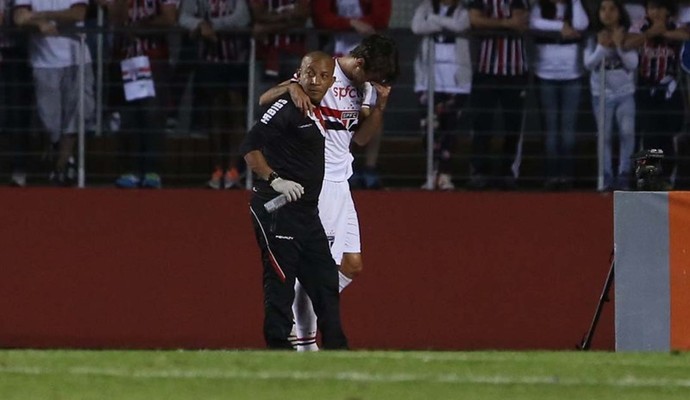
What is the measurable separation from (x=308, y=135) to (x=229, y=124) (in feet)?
13.0

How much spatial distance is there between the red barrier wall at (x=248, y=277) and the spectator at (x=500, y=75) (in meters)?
0.86

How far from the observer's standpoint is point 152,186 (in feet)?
51.7

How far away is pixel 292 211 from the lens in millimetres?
11453

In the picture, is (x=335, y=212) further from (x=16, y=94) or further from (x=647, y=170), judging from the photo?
(x=16, y=94)

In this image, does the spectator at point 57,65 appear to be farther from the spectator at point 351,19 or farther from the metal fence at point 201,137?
the spectator at point 351,19

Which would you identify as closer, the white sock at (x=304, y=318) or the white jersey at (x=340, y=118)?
the white jersey at (x=340, y=118)

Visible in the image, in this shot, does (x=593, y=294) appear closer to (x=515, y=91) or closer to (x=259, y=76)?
(x=515, y=91)

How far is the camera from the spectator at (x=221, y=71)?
15.2 meters

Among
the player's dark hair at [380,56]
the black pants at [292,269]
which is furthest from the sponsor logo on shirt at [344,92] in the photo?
the black pants at [292,269]

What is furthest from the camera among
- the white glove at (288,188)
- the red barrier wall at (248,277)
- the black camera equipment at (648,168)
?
the red barrier wall at (248,277)

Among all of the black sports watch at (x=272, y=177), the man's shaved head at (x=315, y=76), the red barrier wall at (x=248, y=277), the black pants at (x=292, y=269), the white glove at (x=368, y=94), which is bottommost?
the red barrier wall at (x=248, y=277)

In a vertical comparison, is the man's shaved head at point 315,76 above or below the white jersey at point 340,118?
above

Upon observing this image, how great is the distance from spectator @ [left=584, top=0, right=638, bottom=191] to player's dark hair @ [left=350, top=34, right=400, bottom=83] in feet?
12.8

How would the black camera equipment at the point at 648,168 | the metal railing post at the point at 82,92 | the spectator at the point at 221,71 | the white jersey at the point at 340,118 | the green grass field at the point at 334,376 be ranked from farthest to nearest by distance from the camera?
the spectator at the point at 221,71 < the metal railing post at the point at 82,92 < the black camera equipment at the point at 648,168 < the white jersey at the point at 340,118 < the green grass field at the point at 334,376
